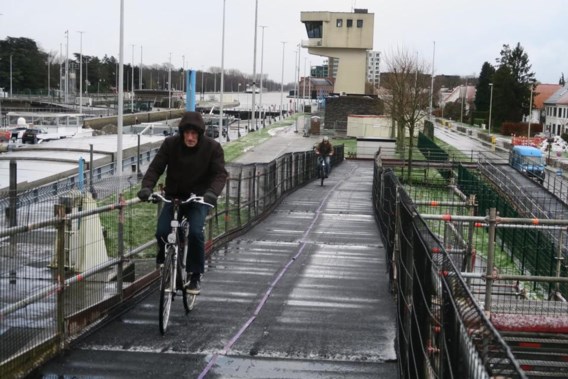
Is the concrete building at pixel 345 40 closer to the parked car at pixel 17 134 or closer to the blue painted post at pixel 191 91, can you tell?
the parked car at pixel 17 134

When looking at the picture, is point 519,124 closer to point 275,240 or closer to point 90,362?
point 275,240

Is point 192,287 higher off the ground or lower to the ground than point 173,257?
lower

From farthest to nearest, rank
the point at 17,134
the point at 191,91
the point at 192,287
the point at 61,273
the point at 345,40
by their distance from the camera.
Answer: the point at 345,40, the point at 17,134, the point at 191,91, the point at 192,287, the point at 61,273

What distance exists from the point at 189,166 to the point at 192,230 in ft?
2.12

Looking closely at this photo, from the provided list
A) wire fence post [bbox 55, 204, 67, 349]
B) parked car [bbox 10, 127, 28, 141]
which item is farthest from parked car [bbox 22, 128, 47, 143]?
wire fence post [bbox 55, 204, 67, 349]

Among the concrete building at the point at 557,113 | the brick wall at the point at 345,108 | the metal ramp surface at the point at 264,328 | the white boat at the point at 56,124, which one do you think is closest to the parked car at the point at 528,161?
the brick wall at the point at 345,108

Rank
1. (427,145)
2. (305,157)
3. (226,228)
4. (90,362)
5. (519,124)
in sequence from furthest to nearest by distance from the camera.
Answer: (519,124) → (427,145) → (305,157) → (226,228) → (90,362)

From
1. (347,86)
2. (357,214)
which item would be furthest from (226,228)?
(347,86)

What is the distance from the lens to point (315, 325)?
8188 millimetres

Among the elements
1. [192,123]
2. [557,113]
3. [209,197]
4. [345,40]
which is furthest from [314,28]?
[209,197]

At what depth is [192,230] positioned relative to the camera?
7965 millimetres

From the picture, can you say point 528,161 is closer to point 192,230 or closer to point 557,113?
point 192,230

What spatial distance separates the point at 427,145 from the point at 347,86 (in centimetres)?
3517

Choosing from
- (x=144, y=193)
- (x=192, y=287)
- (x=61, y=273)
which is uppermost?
(x=144, y=193)
